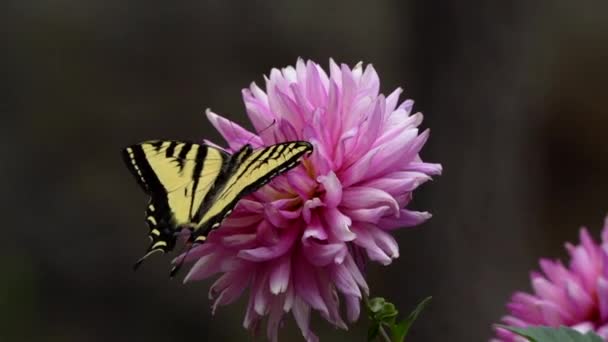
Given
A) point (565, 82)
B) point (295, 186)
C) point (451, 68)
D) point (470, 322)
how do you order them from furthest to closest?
point (565, 82) → point (451, 68) → point (470, 322) → point (295, 186)

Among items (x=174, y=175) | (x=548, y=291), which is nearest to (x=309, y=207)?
(x=174, y=175)

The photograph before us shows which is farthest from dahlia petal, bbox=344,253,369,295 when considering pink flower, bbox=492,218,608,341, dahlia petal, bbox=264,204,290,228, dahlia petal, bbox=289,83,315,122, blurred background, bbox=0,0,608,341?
blurred background, bbox=0,0,608,341

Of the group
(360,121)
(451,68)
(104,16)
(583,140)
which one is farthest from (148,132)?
(360,121)

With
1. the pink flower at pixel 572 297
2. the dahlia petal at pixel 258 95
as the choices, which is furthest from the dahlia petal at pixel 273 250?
the pink flower at pixel 572 297

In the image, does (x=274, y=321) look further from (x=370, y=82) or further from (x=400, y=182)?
(x=370, y=82)

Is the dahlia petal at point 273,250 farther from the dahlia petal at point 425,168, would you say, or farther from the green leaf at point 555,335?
the green leaf at point 555,335

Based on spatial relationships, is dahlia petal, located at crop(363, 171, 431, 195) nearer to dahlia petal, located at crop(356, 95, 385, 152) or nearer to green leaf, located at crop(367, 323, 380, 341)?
dahlia petal, located at crop(356, 95, 385, 152)

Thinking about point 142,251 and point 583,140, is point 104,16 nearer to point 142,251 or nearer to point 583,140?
point 142,251
